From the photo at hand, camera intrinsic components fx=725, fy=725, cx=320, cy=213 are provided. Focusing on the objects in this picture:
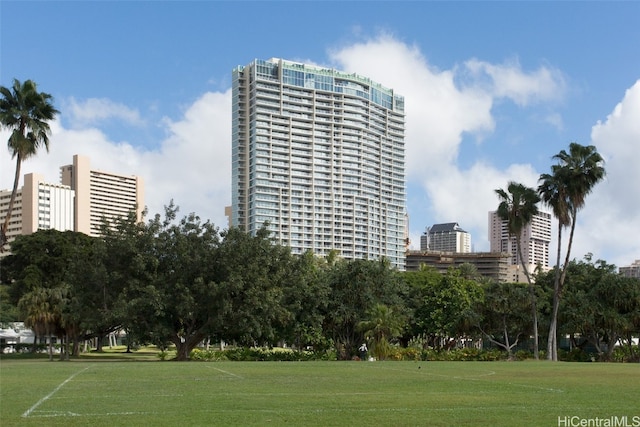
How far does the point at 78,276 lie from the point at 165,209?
7.37 metres

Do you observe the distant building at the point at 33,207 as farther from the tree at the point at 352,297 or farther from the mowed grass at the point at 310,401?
the mowed grass at the point at 310,401

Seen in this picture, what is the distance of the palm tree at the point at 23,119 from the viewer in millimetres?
42875

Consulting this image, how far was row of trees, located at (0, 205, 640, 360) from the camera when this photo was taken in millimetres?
47062

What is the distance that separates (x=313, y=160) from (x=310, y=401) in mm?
163632

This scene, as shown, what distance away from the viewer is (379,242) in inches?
7387

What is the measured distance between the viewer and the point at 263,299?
47750 millimetres

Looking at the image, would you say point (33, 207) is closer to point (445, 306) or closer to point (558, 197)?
point (445, 306)

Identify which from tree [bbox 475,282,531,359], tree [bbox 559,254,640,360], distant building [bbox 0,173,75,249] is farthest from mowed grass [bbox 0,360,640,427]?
distant building [bbox 0,173,75,249]

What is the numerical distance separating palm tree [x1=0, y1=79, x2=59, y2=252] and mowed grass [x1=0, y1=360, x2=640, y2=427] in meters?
21.0

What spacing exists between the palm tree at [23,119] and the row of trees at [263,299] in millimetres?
8018

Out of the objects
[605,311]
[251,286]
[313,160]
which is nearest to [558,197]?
[605,311]

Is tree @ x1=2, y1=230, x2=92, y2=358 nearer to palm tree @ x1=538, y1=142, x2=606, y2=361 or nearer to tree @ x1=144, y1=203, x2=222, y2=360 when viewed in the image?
tree @ x1=144, y1=203, x2=222, y2=360

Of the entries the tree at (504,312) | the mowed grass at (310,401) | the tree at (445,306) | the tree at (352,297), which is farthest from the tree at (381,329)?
the mowed grass at (310,401)

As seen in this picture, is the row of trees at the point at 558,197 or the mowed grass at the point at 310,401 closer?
the mowed grass at the point at 310,401
